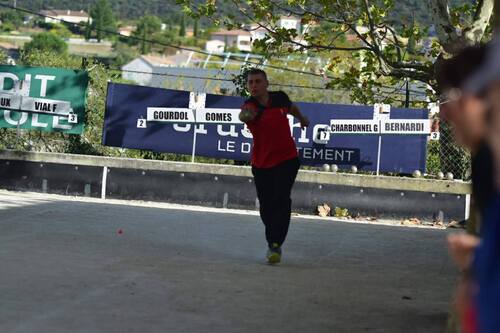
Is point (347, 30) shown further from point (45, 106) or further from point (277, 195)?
point (277, 195)

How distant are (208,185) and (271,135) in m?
5.76

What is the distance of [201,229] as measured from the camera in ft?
40.4

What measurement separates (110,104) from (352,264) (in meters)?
7.33

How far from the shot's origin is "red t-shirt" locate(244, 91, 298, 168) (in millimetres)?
9672

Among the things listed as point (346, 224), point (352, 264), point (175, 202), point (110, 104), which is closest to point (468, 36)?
point (352, 264)

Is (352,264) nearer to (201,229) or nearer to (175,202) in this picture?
(201,229)

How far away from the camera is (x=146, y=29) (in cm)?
16312

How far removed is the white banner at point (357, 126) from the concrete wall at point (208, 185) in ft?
3.17

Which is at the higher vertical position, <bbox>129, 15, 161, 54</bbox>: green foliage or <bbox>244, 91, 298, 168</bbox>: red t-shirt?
<bbox>129, 15, 161, 54</bbox>: green foliage

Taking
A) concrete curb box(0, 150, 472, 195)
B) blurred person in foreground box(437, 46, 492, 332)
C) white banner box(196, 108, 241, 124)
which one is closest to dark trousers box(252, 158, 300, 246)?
concrete curb box(0, 150, 472, 195)

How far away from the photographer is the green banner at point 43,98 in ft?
53.4

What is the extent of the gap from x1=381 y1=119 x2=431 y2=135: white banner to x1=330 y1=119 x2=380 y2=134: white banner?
0.42 feet

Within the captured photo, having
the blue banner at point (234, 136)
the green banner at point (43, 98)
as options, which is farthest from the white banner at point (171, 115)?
the green banner at point (43, 98)

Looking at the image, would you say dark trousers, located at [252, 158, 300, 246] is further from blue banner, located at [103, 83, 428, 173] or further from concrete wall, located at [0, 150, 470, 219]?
blue banner, located at [103, 83, 428, 173]
